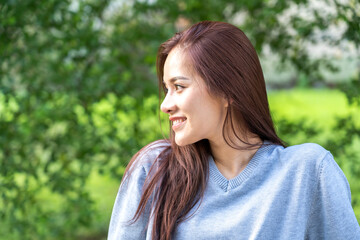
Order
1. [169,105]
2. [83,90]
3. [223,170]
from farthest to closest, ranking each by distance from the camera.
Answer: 1. [83,90]
2. [223,170]
3. [169,105]

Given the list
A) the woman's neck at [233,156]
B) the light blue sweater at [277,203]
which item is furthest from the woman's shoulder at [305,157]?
the woman's neck at [233,156]

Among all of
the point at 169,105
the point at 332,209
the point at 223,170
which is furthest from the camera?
the point at 223,170

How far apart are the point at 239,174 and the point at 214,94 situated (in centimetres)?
30

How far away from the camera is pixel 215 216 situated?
149 cm

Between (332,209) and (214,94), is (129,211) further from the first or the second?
(332,209)

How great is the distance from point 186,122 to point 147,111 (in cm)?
179

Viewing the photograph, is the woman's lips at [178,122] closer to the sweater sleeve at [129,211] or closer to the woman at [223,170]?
the woman at [223,170]

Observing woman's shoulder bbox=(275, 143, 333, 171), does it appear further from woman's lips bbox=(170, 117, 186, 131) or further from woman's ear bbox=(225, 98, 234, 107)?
woman's lips bbox=(170, 117, 186, 131)

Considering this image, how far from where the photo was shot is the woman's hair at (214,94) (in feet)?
4.80

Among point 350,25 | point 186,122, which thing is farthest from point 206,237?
point 350,25

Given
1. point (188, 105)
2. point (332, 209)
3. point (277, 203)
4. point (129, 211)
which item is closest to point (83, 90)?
point (129, 211)

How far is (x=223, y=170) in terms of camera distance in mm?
1597

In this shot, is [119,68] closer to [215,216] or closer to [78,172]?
→ [78,172]

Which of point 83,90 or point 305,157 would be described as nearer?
point 305,157
